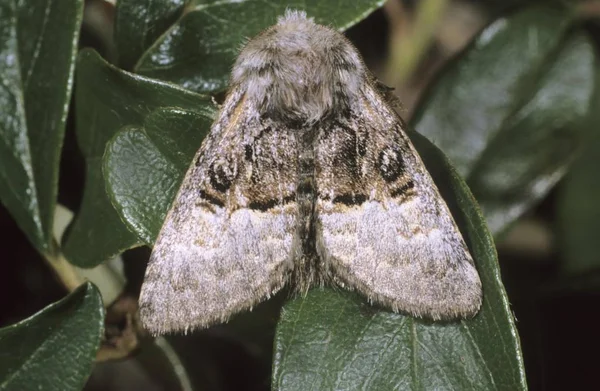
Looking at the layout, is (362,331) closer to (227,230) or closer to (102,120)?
(227,230)

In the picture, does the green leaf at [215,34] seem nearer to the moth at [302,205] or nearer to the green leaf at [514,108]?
the moth at [302,205]

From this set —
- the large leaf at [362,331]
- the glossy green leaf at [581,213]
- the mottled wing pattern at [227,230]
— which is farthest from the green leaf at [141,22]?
the glossy green leaf at [581,213]

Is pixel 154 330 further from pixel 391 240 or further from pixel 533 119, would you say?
pixel 533 119

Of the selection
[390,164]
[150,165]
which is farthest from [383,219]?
[150,165]

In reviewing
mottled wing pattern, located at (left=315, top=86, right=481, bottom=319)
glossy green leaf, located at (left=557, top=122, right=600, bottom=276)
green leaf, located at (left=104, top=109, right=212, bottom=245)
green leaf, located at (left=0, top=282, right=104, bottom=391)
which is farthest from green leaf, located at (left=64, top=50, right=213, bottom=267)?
glossy green leaf, located at (left=557, top=122, right=600, bottom=276)

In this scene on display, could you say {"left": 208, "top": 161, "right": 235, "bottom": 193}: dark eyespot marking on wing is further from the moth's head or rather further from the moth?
the moth's head

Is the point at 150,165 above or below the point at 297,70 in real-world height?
below
